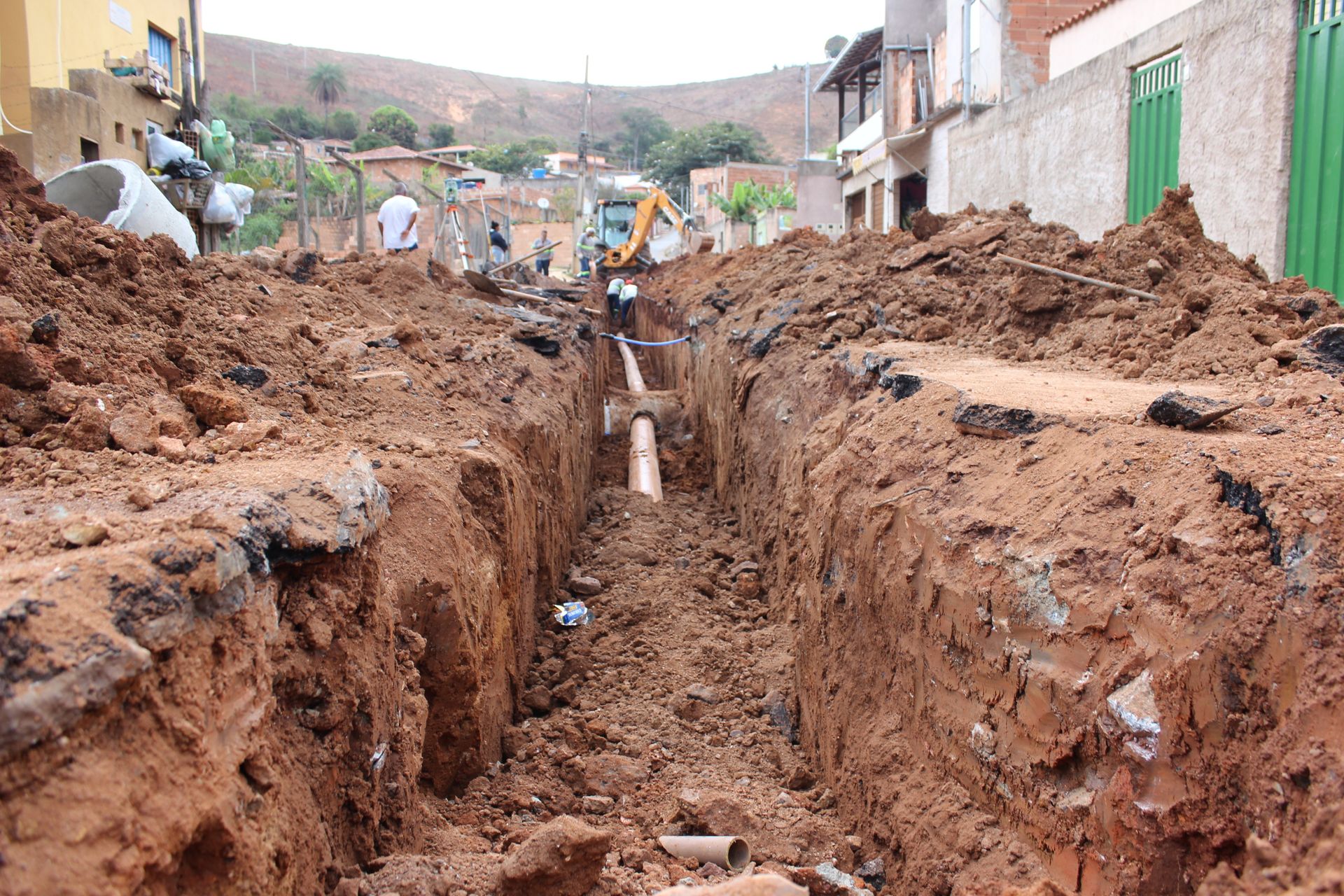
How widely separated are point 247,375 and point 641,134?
285 feet

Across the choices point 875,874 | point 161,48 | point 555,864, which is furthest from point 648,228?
point 555,864

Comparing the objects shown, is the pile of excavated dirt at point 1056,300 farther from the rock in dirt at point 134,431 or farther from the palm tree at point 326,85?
the palm tree at point 326,85

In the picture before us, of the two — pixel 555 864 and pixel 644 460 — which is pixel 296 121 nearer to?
pixel 644 460

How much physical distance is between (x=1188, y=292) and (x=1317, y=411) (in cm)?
211

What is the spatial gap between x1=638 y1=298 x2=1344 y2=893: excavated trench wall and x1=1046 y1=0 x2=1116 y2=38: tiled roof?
9.38 m

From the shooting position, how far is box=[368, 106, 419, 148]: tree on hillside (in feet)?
208

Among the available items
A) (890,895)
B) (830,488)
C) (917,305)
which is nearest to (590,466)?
(917,305)

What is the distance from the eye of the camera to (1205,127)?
315 inches

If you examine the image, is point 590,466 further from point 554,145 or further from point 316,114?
point 316,114

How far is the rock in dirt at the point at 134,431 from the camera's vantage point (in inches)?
112

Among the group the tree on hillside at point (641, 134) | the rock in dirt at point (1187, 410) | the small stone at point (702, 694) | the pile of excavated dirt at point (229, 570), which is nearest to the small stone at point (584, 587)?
the pile of excavated dirt at point (229, 570)

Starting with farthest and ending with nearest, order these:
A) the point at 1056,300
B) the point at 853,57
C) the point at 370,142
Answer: the point at 370,142
the point at 853,57
the point at 1056,300

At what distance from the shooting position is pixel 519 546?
488cm

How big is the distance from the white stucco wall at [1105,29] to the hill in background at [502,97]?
71.2 m
